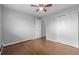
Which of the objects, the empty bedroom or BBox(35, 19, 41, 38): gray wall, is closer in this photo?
the empty bedroom

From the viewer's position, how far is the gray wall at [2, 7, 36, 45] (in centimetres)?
133

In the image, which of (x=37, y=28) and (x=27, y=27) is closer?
(x=27, y=27)

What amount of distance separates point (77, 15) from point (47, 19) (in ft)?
3.62

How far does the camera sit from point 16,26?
1404 mm

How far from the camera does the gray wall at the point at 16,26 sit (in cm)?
133

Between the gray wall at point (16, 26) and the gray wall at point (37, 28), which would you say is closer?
the gray wall at point (16, 26)

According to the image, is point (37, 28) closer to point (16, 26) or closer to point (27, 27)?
point (27, 27)

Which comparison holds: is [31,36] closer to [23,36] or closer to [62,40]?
[23,36]

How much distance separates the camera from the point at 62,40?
2.06 m

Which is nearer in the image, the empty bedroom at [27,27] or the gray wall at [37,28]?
the empty bedroom at [27,27]

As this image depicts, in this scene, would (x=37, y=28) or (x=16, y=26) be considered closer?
(x=16, y=26)

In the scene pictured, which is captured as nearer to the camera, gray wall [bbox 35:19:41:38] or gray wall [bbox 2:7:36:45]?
gray wall [bbox 2:7:36:45]

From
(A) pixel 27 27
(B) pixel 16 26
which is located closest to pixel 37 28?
(A) pixel 27 27
